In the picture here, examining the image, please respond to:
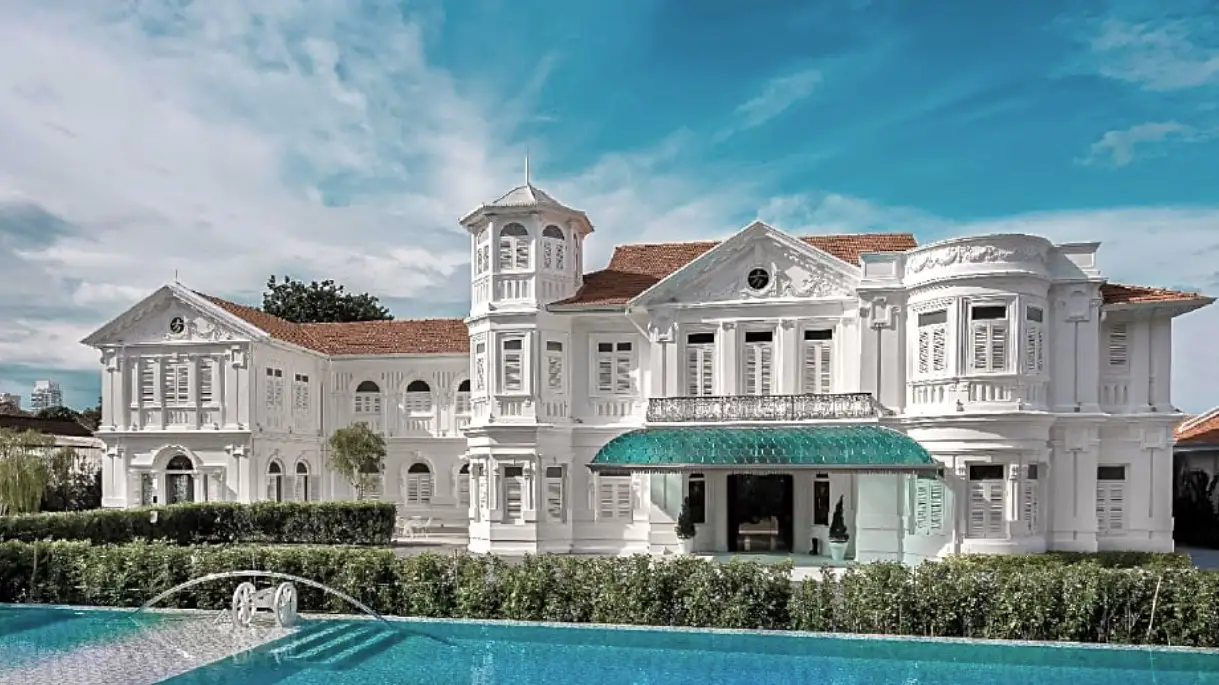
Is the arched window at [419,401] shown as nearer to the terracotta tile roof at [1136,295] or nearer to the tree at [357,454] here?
the tree at [357,454]

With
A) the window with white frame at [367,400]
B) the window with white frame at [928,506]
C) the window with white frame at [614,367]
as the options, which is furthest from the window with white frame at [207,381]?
the window with white frame at [928,506]

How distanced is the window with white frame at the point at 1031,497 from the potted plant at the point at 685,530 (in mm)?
7333

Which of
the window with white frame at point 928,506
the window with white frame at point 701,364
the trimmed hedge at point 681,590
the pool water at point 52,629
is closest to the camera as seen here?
the trimmed hedge at point 681,590

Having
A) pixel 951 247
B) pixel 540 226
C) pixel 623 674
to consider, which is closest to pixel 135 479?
pixel 540 226

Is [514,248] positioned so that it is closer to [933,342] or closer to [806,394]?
[806,394]

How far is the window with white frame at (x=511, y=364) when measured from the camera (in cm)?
2348

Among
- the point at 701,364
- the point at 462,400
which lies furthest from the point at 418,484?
the point at 701,364

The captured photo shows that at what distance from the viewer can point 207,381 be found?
28469 millimetres

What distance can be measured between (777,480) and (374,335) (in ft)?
51.0

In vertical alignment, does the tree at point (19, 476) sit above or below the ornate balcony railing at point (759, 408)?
below

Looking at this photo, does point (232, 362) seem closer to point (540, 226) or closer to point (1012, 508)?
point (540, 226)

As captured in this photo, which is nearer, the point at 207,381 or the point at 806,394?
the point at 806,394

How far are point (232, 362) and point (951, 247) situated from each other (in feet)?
66.7

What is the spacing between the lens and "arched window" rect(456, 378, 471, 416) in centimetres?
3048
